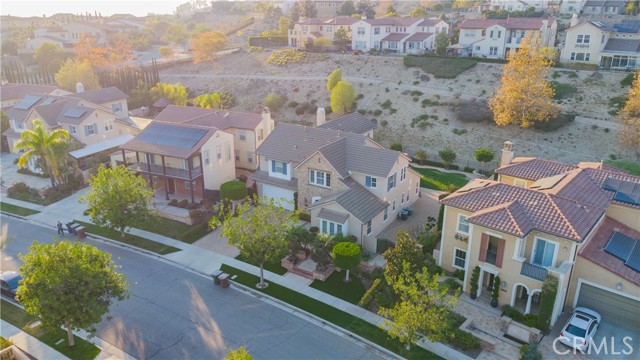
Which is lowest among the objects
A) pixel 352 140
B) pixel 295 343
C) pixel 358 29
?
pixel 295 343

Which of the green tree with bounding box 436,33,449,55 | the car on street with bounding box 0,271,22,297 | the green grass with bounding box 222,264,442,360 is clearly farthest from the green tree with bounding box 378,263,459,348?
the green tree with bounding box 436,33,449,55

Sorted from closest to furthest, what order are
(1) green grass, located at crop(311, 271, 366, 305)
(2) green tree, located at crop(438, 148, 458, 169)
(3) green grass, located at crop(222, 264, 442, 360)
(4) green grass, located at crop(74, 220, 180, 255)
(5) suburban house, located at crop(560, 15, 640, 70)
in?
(3) green grass, located at crop(222, 264, 442, 360) → (1) green grass, located at crop(311, 271, 366, 305) → (4) green grass, located at crop(74, 220, 180, 255) → (2) green tree, located at crop(438, 148, 458, 169) → (5) suburban house, located at crop(560, 15, 640, 70)

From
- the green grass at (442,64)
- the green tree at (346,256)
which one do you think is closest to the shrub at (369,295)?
the green tree at (346,256)

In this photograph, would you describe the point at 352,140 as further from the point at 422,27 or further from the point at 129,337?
the point at 422,27

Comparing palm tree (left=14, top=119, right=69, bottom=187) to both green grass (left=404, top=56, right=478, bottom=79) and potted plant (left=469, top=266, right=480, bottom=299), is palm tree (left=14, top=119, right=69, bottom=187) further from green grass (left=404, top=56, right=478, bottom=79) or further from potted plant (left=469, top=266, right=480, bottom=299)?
green grass (left=404, top=56, right=478, bottom=79)

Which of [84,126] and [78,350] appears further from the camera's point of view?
[84,126]

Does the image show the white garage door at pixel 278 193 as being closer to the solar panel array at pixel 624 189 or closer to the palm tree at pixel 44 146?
the palm tree at pixel 44 146

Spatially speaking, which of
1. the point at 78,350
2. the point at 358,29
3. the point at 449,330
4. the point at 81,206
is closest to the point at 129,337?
the point at 78,350
